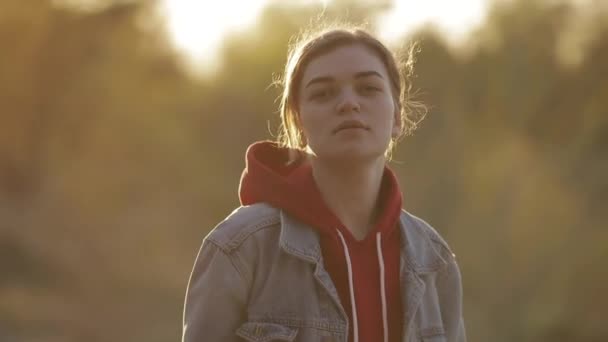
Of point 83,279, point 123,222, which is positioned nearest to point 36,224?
point 123,222

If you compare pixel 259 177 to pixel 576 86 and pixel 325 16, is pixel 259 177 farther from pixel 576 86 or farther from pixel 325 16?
pixel 576 86

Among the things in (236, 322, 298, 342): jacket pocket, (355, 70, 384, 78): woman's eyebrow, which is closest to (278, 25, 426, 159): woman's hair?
(355, 70, 384, 78): woman's eyebrow

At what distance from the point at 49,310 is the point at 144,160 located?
5338 millimetres

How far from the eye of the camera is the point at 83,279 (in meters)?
15.6

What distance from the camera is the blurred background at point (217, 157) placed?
13602 mm

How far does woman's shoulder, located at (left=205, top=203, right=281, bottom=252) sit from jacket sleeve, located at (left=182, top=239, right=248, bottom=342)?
25 mm

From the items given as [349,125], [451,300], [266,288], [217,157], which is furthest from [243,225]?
[217,157]

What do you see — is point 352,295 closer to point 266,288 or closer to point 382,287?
point 382,287

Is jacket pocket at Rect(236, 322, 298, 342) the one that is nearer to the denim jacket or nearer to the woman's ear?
the denim jacket

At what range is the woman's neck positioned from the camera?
362 cm

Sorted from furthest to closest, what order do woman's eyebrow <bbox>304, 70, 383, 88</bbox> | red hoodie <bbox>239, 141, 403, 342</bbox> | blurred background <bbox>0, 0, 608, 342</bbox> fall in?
blurred background <bbox>0, 0, 608, 342</bbox>
woman's eyebrow <bbox>304, 70, 383, 88</bbox>
red hoodie <bbox>239, 141, 403, 342</bbox>

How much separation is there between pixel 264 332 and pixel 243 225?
1.05 ft

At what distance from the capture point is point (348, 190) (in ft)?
12.0

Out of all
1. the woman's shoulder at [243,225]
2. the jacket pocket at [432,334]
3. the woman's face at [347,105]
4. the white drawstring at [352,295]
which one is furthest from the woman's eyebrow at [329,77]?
the jacket pocket at [432,334]
